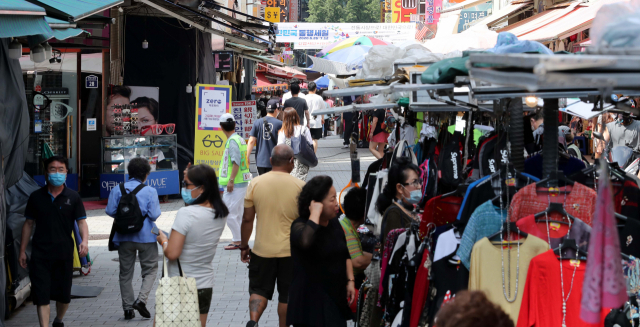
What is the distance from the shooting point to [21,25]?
200 inches

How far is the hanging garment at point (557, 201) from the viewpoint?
3650mm

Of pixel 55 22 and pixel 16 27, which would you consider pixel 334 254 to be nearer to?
pixel 16 27

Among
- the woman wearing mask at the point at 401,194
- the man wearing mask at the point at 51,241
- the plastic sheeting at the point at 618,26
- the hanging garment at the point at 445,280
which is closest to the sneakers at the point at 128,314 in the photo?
the man wearing mask at the point at 51,241

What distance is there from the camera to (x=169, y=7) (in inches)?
472

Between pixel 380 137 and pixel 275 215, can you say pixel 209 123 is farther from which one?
pixel 275 215

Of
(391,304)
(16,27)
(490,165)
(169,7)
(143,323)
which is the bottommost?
(143,323)

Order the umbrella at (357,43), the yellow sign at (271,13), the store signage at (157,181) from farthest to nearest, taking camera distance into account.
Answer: the yellow sign at (271,13) < the store signage at (157,181) < the umbrella at (357,43)

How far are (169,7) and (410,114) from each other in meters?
6.87

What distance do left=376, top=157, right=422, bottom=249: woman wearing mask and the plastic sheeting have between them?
9.49 ft

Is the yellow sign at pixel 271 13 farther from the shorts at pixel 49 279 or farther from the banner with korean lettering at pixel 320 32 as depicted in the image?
the shorts at pixel 49 279

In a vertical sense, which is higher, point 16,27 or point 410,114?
point 16,27

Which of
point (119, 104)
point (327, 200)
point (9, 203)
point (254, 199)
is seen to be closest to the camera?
point (327, 200)

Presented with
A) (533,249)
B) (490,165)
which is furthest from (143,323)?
(533,249)

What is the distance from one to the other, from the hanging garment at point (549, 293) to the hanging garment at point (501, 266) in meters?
0.10
